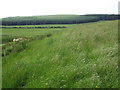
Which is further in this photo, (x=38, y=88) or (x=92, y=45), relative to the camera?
(x=92, y=45)

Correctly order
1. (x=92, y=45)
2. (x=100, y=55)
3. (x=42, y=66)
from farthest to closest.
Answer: (x=92, y=45), (x=42, y=66), (x=100, y=55)

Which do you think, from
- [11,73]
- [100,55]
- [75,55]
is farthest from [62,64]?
[11,73]

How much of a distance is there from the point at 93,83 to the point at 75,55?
3599 millimetres

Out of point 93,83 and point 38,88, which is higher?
point 93,83

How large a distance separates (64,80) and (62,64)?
199cm

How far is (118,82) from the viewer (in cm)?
606

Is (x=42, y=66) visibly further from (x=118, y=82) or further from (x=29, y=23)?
(x=29, y=23)

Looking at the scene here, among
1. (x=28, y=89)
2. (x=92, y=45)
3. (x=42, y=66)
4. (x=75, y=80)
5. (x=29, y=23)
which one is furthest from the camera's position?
(x=29, y=23)

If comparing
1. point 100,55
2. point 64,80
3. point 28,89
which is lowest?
point 28,89

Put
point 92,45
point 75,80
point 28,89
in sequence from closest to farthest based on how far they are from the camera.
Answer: point 75,80 < point 28,89 < point 92,45

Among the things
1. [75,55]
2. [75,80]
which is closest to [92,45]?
[75,55]

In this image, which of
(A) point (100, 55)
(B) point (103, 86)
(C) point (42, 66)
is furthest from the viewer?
(C) point (42, 66)

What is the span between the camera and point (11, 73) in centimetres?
943

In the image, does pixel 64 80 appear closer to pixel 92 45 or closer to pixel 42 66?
pixel 42 66
